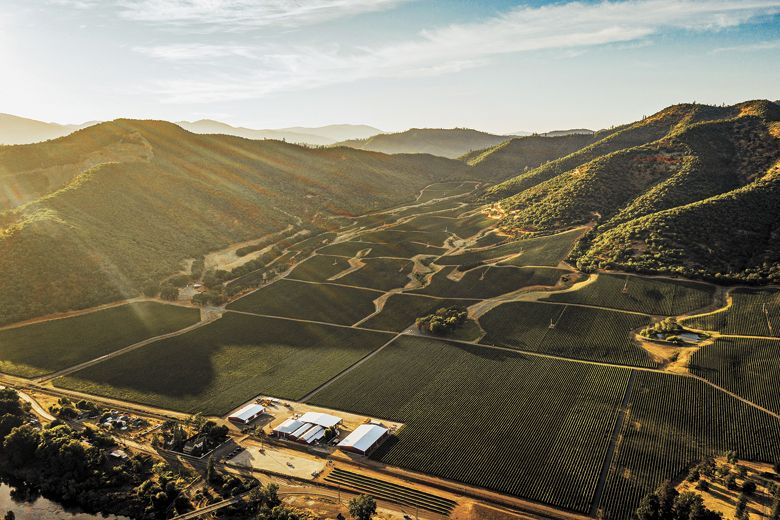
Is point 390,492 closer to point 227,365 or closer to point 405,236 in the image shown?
point 227,365

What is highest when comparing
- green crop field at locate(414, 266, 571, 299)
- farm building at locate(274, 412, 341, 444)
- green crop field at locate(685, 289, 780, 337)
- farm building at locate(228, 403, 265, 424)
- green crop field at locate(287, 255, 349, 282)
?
green crop field at locate(287, 255, 349, 282)

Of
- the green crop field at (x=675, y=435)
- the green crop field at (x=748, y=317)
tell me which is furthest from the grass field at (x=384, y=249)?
the green crop field at (x=675, y=435)

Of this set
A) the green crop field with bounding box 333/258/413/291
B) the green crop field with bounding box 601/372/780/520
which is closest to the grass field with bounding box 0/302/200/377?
the green crop field with bounding box 333/258/413/291

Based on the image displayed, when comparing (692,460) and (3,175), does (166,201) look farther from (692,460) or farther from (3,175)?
(692,460)

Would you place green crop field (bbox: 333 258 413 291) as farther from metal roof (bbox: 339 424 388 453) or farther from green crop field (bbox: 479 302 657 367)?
metal roof (bbox: 339 424 388 453)

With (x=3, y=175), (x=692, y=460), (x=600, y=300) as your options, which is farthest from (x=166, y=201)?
(x=692, y=460)

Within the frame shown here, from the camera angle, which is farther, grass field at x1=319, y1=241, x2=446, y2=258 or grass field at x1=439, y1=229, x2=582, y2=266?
grass field at x1=319, y1=241, x2=446, y2=258
